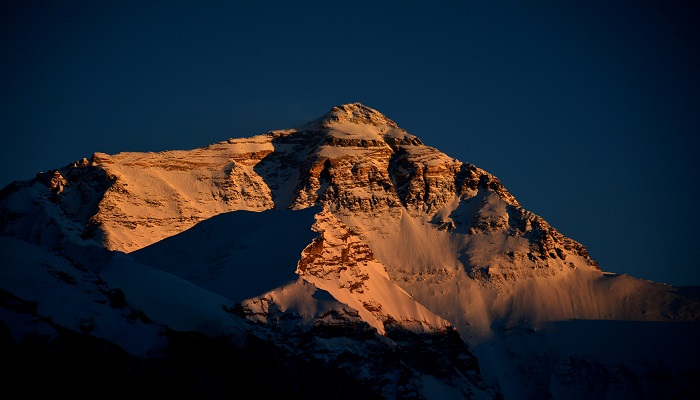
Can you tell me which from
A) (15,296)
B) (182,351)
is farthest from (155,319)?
(15,296)

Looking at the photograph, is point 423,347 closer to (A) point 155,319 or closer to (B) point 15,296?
(A) point 155,319

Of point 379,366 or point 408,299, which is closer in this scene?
point 379,366

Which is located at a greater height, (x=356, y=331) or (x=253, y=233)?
(x=253, y=233)

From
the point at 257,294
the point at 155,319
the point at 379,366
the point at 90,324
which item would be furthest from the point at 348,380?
the point at 90,324

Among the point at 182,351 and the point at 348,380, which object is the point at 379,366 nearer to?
the point at 348,380

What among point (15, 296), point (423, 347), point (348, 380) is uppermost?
point (423, 347)

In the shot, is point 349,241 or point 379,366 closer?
point 379,366

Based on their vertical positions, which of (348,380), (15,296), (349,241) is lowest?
(15,296)

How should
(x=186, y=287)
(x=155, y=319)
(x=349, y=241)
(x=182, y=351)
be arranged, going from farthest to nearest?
(x=349, y=241) → (x=186, y=287) → (x=155, y=319) → (x=182, y=351)

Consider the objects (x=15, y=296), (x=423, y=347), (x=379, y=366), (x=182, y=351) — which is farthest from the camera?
(x=423, y=347)
